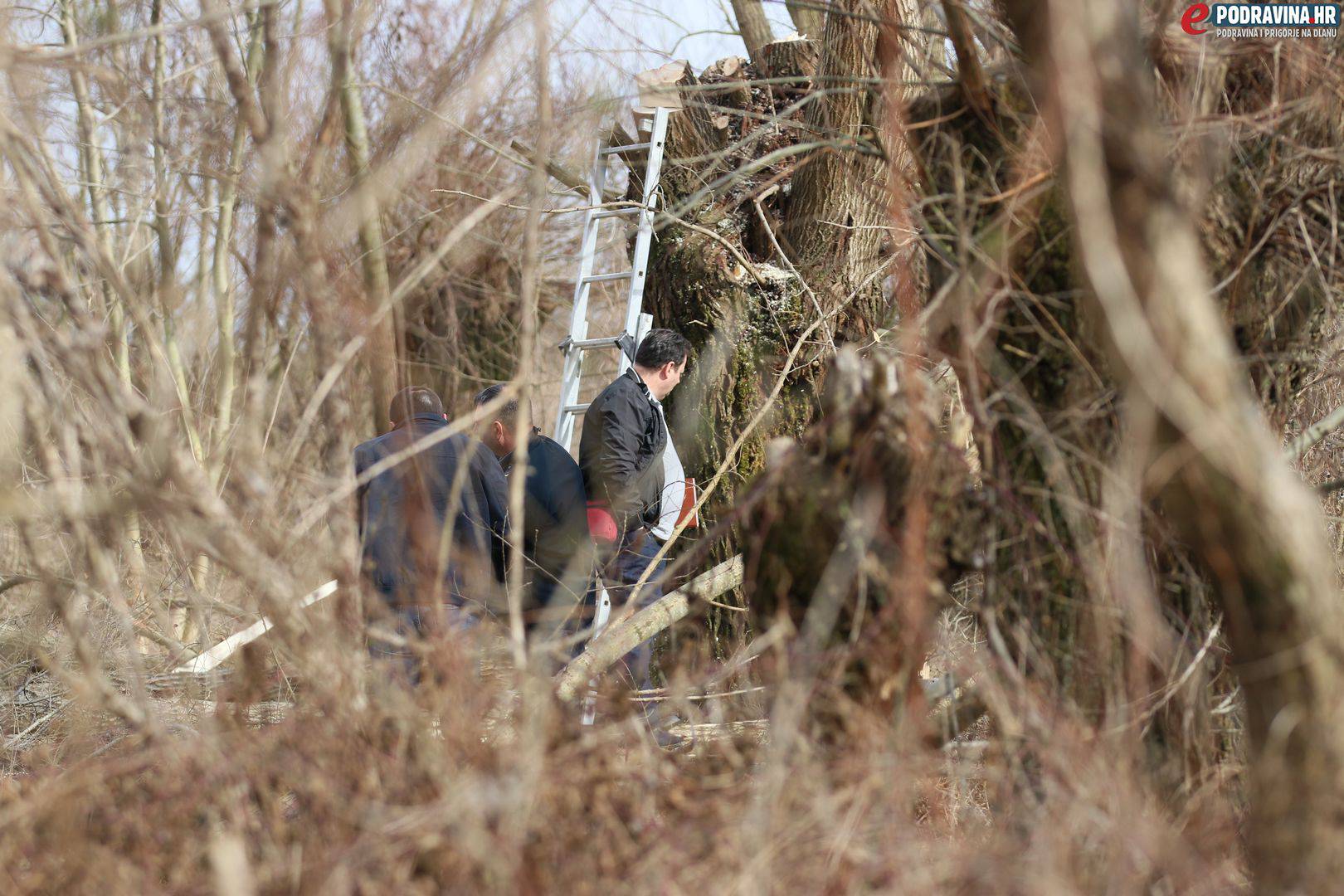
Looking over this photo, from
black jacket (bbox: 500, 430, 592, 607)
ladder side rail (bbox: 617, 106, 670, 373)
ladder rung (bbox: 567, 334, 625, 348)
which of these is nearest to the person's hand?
black jacket (bbox: 500, 430, 592, 607)

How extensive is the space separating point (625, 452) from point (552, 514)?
42cm

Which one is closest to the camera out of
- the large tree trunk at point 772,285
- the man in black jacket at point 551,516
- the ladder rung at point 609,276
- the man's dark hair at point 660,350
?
the man in black jacket at point 551,516

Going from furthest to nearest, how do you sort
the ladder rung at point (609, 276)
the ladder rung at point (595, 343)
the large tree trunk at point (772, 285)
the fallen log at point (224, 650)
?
the ladder rung at point (609, 276), the ladder rung at point (595, 343), the large tree trunk at point (772, 285), the fallen log at point (224, 650)

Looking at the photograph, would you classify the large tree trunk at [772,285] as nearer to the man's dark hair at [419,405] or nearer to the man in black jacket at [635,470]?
the man in black jacket at [635,470]

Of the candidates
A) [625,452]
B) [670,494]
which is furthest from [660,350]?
[670,494]

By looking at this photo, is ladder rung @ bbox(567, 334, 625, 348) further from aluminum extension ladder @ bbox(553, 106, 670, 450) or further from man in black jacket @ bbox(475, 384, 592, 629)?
man in black jacket @ bbox(475, 384, 592, 629)

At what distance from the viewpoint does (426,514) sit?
327cm

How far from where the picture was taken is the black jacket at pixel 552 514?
483 cm

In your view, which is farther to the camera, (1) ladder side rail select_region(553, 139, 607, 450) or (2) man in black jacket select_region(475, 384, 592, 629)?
(1) ladder side rail select_region(553, 139, 607, 450)

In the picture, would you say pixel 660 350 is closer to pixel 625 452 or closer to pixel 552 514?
pixel 625 452

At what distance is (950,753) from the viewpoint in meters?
3.17

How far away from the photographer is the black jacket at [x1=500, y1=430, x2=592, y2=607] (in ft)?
15.8

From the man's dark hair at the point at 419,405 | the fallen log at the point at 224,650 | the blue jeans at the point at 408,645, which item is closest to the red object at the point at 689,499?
the man's dark hair at the point at 419,405

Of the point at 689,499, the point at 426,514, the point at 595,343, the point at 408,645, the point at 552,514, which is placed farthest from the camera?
the point at 595,343
